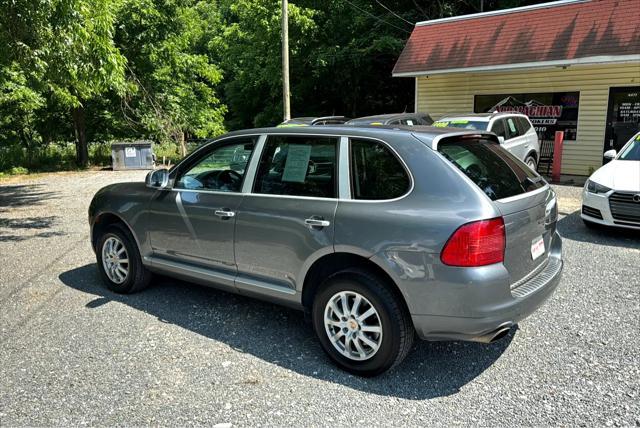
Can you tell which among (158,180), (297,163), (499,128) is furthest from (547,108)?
(158,180)

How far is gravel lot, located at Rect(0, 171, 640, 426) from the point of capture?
3.04 m

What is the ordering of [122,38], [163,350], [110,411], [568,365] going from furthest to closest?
[122,38], [163,350], [568,365], [110,411]

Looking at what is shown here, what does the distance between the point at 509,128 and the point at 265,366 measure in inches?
351

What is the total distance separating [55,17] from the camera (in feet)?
23.3

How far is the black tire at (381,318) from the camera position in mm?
3232

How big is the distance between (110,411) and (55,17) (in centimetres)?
618

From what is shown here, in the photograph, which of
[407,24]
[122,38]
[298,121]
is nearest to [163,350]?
[298,121]

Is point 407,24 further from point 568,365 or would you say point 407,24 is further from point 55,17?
point 568,365

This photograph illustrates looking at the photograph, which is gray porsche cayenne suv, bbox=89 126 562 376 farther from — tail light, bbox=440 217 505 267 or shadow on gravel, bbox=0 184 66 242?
shadow on gravel, bbox=0 184 66 242

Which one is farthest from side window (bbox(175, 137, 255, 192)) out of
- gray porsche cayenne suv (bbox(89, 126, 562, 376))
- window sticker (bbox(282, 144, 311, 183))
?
window sticker (bbox(282, 144, 311, 183))

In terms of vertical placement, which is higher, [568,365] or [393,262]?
[393,262]

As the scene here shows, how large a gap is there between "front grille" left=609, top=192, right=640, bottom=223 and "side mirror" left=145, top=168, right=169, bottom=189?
5871 millimetres

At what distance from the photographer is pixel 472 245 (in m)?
3.00

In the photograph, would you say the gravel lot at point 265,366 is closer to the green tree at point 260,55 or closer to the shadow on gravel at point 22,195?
the shadow on gravel at point 22,195
